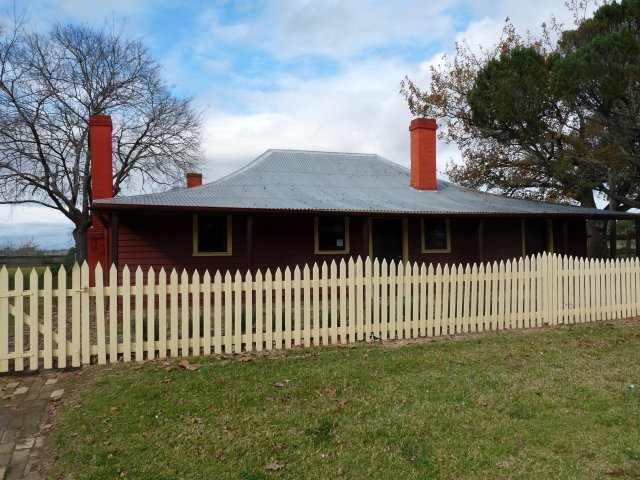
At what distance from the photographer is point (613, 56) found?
10.5m

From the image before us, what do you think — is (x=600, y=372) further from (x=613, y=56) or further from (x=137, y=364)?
(x=613, y=56)

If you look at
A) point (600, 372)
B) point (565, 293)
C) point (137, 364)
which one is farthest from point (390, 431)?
point (565, 293)

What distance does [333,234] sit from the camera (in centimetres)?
1438

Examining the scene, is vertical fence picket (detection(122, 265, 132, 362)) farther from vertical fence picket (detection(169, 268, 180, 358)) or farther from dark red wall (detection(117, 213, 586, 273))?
dark red wall (detection(117, 213, 586, 273))

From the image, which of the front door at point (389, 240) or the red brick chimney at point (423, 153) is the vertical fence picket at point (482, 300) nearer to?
the front door at point (389, 240)

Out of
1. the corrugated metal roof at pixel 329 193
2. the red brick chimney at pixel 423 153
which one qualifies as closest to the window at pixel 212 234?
the corrugated metal roof at pixel 329 193

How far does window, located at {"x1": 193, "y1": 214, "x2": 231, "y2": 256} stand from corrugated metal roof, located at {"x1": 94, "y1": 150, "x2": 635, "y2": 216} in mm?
652

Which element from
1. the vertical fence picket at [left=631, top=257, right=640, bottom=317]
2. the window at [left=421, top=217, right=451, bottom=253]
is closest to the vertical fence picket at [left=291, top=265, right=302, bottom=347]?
the vertical fence picket at [left=631, top=257, right=640, bottom=317]

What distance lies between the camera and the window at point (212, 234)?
1290 centimetres

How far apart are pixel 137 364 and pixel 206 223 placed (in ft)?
24.2

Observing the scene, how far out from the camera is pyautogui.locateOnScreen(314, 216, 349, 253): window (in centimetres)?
1423

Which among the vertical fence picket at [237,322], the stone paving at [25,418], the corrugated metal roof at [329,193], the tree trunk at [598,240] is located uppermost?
the corrugated metal roof at [329,193]

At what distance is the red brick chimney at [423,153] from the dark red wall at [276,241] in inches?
79.2

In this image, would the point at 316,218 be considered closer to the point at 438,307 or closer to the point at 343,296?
the point at 438,307
